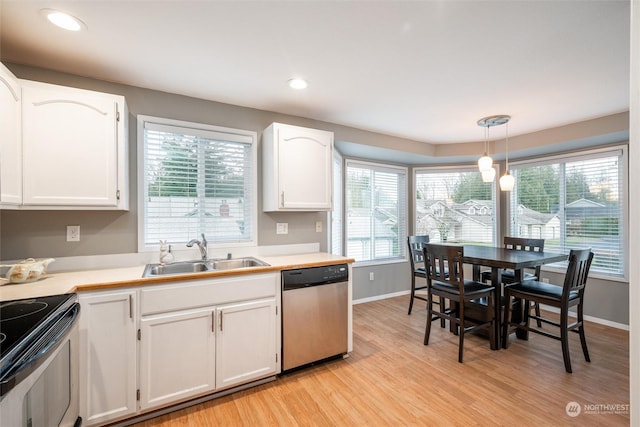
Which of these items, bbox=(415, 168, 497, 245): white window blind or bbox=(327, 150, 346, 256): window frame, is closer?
bbox=(327, 150, 346, 256): window frame

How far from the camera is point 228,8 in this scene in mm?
1530

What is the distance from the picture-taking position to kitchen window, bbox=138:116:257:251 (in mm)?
2484

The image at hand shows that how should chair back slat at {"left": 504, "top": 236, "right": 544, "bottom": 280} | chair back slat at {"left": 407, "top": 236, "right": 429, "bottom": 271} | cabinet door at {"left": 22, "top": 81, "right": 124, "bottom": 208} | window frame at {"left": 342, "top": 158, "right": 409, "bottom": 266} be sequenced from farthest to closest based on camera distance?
1. window frame at {"left": 342, "top": 158, "right": 409, "bottom": 266}
2. chair back slat at {"left": 407, "top": 236, "right": 429, "bottom": 271}
3. chair back slat at {"left": 504, "top": 236, "right": 544, "bottom": 280}
4. cabinet door at {"left": 22, "top": 81, "right": 124, "bottom": 208}

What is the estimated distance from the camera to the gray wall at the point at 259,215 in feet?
6.81

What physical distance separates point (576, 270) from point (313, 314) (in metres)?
2.19

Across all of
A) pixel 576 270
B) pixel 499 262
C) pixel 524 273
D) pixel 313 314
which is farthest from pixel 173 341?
pixel 524 273

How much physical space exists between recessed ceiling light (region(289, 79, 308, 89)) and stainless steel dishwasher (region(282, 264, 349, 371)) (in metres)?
1.50

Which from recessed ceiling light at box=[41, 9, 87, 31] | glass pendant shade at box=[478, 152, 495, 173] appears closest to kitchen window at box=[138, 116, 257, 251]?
recessed ceiling light at box=[41, 9, 87, 31]

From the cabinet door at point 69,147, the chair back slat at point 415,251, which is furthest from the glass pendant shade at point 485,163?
the cabinet door at point 69,147

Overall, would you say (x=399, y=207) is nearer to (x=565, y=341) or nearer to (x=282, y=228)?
(x=282, y=228)

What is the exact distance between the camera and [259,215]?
291 cm

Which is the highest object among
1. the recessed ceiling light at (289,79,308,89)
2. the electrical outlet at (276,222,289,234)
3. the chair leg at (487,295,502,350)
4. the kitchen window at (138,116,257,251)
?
the recessed ceiling light at (289,79,308,89)

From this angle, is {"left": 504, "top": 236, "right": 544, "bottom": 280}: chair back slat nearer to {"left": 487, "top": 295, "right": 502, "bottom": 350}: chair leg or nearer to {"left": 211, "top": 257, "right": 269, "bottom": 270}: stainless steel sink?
{"left": 487, "top": 295, "right": 502, "bottom": 350}: chair leg

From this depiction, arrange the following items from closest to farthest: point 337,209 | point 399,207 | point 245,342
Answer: point 245,342
point 337,209
point 399,207
